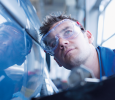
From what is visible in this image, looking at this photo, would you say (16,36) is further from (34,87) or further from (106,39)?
(106,39)

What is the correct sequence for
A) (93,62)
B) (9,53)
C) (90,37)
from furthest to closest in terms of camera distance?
(90,37)
(93,62)
(9,53)

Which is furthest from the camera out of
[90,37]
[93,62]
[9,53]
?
[90,37]

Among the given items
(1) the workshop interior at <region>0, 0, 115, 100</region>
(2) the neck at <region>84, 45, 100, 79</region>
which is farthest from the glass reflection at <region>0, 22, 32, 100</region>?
(2) the neck at <region>84, 45, 100, 79</region>

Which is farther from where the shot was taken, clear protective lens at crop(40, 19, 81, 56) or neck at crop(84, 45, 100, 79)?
clear protective lens at crop(40, 19, 81, 56)

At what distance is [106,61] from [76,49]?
0.17 metres

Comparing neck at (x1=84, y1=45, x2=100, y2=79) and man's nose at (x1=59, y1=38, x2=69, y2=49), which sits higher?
man's nose at (x1=59, y1=38, x2=69, y2=49)

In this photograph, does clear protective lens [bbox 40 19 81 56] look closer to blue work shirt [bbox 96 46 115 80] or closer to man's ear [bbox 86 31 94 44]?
man's ear [bbox 86 31 94 44]

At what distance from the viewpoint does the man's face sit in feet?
1.84

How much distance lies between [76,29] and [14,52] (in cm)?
42

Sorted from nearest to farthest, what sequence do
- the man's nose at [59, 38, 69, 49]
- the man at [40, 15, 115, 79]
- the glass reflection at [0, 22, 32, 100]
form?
the glass reflection at [0, 22, 32, 100], the man at [40, 15, 115, 79], the man's nose at [59, 38, 69, 49]

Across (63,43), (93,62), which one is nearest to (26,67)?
(63,43)

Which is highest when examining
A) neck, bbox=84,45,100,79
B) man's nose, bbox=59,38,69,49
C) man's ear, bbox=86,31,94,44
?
man's ear, bbox=86,31,94,44

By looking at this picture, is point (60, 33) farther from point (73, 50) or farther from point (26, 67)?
point (26, 67)

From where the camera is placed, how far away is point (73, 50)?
0.59 metres
